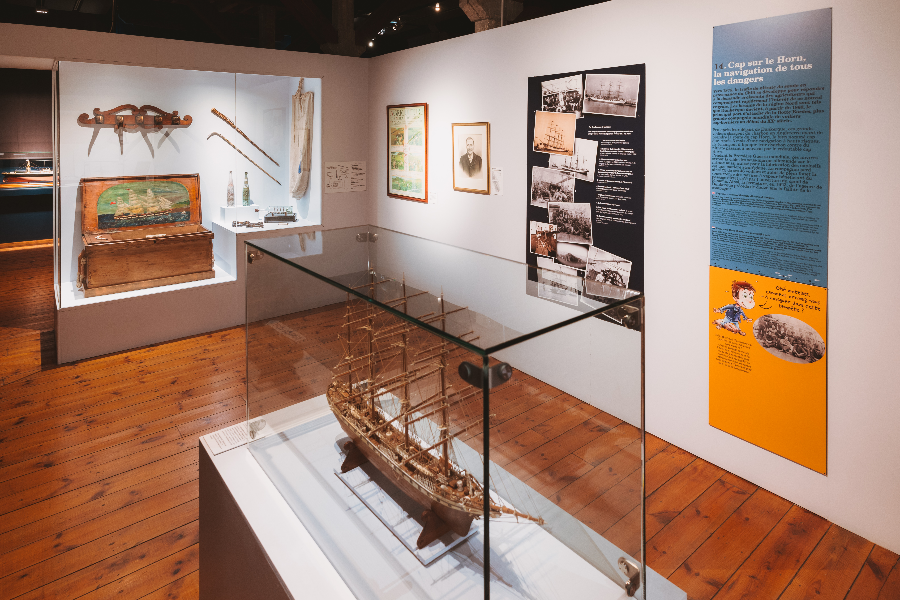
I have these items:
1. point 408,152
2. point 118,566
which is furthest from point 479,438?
point 408,152

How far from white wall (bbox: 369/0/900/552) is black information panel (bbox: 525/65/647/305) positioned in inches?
3.7

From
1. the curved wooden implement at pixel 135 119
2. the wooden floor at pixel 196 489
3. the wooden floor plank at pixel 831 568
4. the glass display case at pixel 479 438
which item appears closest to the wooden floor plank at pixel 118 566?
the wooden floor at pixel 196 489

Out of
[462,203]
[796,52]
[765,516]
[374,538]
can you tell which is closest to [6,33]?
[462,203]

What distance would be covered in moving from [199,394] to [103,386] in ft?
2.47

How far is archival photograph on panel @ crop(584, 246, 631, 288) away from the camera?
3381mm

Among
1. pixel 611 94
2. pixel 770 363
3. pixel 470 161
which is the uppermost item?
pixel 611 94

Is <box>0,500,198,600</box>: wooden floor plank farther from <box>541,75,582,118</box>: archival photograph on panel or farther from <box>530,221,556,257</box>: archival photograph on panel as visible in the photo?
<box>541,75,582,118</box>: archival photograph on panel

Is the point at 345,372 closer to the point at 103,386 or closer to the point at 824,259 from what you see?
the point at 824,259

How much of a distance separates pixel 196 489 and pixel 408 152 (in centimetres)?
348

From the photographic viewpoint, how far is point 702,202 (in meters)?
2.91

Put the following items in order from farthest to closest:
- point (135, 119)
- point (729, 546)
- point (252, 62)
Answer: point (252, 62)
point (135, 119)
point (729, 546)

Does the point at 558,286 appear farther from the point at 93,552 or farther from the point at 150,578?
the point at 93,552

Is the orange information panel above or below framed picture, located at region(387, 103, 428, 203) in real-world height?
below

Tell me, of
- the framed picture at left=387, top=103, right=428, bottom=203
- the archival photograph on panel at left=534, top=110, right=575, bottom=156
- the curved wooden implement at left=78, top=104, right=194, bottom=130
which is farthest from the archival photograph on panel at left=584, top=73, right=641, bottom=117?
the curved wooden implement at left=78, top=104, right=194, bottom=130
